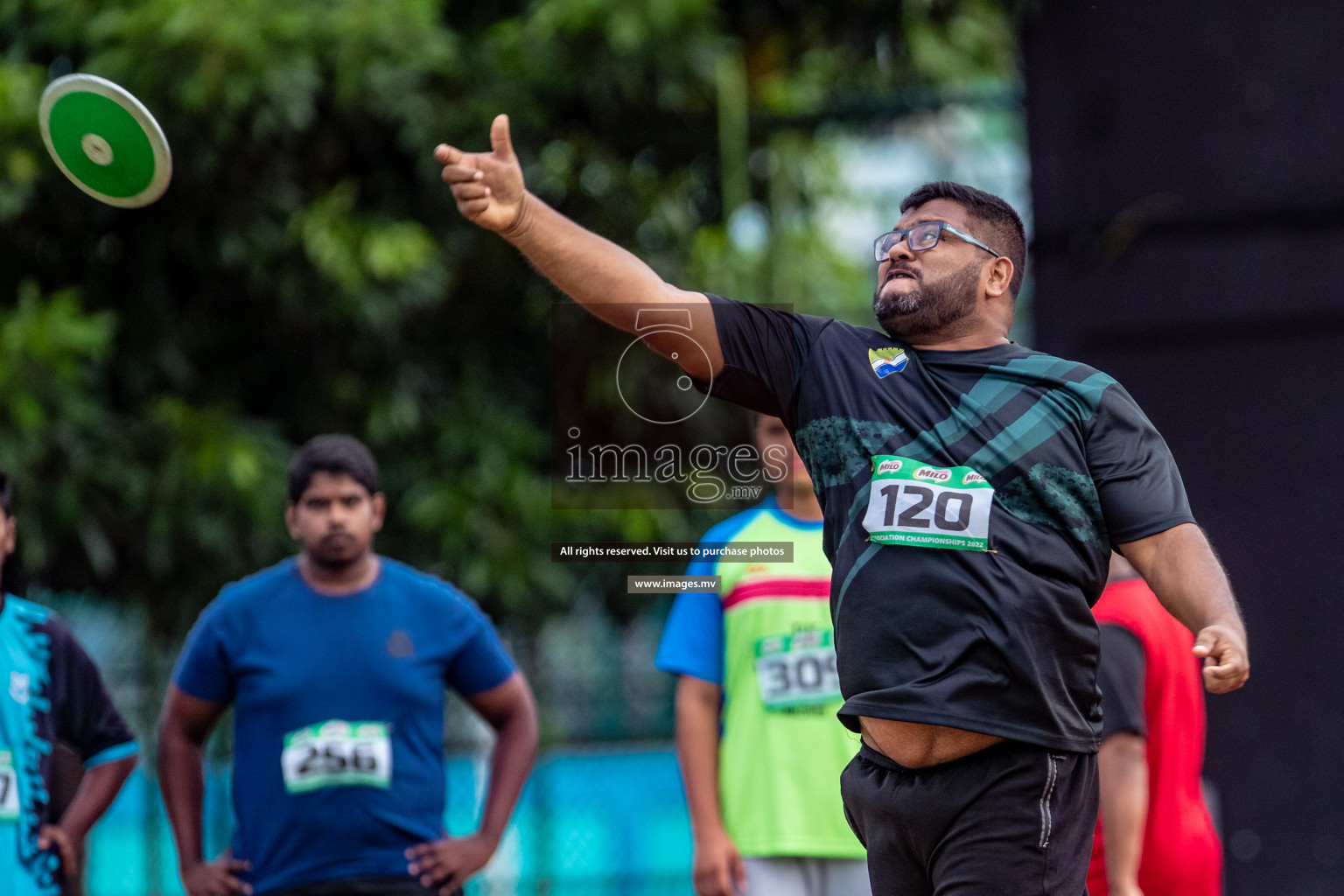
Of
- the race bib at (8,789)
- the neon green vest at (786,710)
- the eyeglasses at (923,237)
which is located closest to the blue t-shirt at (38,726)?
the race bib at (8,789)

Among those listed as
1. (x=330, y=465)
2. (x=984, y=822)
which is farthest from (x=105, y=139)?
(x=984, y=822)

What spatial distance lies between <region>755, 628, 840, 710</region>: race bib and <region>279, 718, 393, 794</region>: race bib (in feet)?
3.89

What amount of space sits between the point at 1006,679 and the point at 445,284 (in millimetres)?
5017

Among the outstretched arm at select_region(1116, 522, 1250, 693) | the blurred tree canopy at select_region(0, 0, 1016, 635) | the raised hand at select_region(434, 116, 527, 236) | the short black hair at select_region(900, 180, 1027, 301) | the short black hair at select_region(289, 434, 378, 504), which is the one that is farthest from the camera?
the blurred tree canopy at select_region(0, 0, 1016, 635)

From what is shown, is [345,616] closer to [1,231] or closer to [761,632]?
[761,632]

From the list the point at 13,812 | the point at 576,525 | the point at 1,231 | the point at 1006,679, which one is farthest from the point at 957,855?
the point at 1,231

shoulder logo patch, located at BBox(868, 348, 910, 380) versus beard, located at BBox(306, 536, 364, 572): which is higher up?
shoulder logo patch, located at BBox(868, 348, 910, 380)

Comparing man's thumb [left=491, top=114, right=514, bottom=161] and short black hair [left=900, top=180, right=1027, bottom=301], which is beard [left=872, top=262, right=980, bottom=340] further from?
man's thumb [left=491, top=114, right=514, bottom=161]

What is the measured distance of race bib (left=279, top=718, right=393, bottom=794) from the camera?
4.46 metres

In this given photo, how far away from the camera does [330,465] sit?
4.73m

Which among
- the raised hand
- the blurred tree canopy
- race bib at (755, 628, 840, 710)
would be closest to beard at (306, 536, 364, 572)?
race bib at (755, 628, 840, 710)

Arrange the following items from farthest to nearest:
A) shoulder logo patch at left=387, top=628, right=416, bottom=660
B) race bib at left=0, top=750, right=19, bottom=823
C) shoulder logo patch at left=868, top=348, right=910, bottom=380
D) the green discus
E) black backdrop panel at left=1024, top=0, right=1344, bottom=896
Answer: black backdrop panel at left=1024, top=0, right=1344, bottom=896 < shoulder logo patch at left=387, top=628, right=416, bottom=660 < race bib at left=0, top=750, right=19, bottom=823 < the green discus < shoulder logo patch at left=868, top=348, right=910, bottom=380

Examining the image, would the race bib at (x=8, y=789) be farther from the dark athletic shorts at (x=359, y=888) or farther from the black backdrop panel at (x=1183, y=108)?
the black backdrop panel at (x=1183, y=108)

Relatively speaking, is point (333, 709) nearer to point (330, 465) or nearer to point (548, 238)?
point (330, 465)
